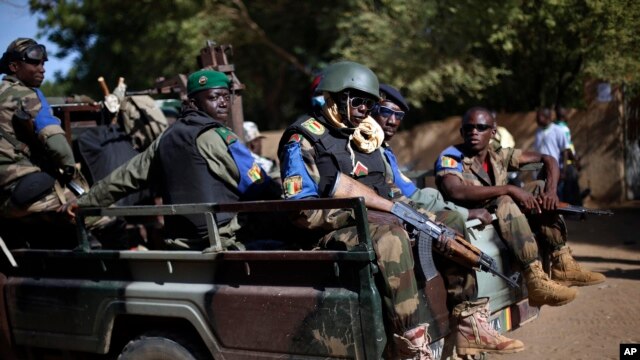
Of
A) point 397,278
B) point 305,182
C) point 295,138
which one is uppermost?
point 295,138

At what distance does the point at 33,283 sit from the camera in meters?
4.00

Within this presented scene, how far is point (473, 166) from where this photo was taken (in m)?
4.82

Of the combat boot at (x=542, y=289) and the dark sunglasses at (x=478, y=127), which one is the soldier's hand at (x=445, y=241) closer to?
the combat boot at (x=542, y=289)

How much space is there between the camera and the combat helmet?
375 centimetres

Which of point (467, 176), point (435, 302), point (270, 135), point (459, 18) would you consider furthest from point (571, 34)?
point (435, 302)

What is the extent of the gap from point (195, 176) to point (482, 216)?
1736 mm

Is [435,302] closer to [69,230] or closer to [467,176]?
[467,176]

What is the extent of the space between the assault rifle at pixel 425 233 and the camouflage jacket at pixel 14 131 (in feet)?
7.29

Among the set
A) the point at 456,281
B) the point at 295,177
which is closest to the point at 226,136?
the point at 295,177

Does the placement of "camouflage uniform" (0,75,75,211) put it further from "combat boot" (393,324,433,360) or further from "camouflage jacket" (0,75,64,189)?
"combat boot" (393,324,433,360)

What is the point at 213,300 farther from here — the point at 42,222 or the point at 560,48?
the point at 560,48

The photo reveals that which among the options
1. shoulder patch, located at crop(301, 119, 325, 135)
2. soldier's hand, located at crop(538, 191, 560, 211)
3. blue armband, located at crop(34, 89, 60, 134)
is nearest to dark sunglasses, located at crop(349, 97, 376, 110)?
shoulder patch, located at crop(301, 119, 325, 135)

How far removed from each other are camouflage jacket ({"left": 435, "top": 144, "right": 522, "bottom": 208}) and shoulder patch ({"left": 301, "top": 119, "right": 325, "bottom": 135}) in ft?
4.47

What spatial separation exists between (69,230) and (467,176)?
2.86 m
